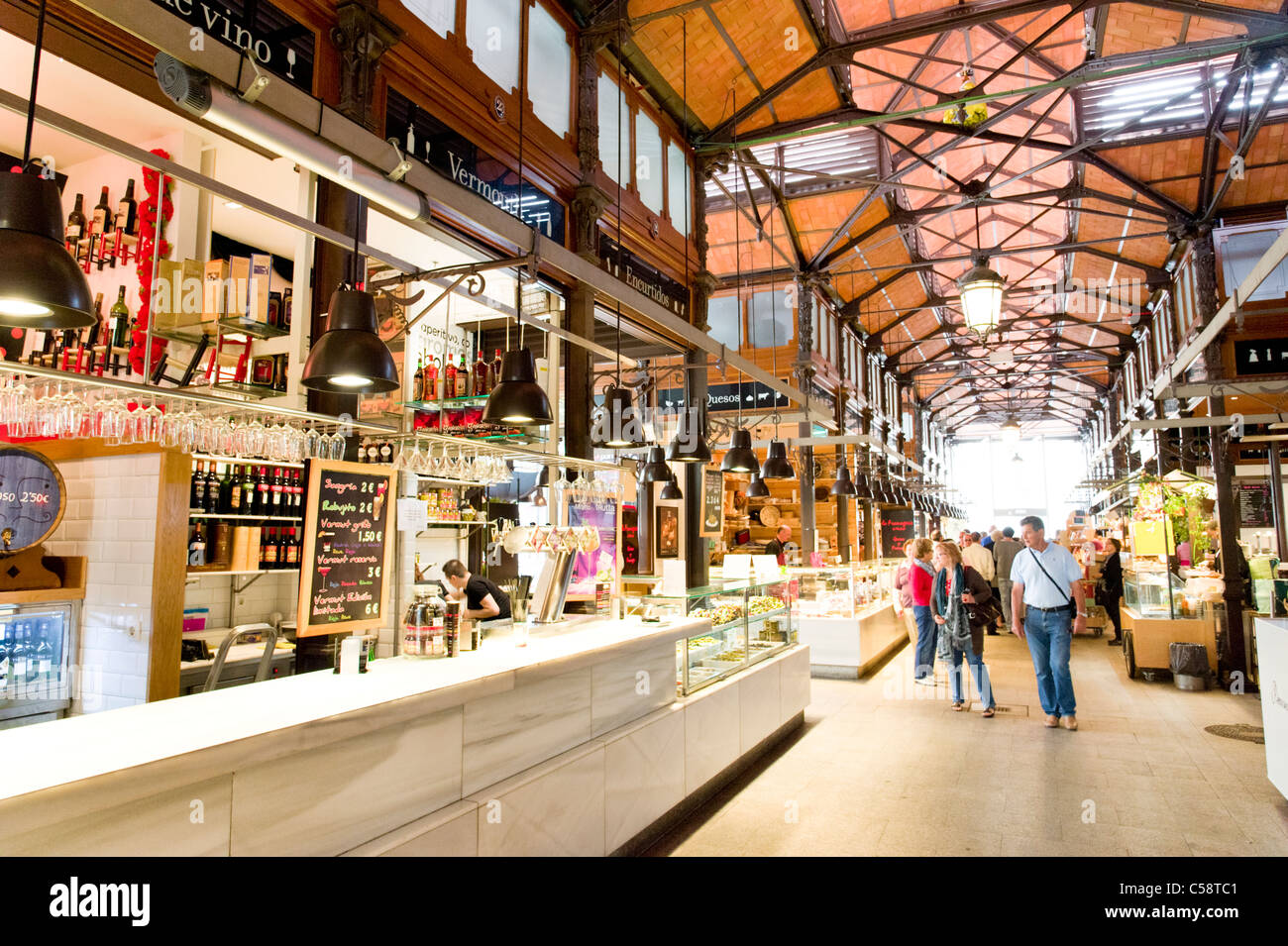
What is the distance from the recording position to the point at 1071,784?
516cm

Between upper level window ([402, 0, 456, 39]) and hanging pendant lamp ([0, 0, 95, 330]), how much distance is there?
3.32 m

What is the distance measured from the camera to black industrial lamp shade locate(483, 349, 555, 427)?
12.0 feet

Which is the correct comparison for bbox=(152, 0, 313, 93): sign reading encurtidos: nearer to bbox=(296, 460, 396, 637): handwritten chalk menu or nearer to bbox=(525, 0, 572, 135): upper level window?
bbox=(296, 460, 396, 637): handwritten chalk menu

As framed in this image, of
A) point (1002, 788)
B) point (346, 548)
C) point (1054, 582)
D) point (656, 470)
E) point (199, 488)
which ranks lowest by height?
point (1002, 788)

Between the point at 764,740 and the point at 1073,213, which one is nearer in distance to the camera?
the point at 764,740

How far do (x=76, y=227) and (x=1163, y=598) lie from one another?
1098 centimetres

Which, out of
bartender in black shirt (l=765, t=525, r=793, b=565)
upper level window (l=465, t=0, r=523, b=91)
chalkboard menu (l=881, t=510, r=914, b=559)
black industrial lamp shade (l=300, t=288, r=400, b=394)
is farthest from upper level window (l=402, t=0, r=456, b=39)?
chalkboard menu (l=881, t=510, r=914, b=559)

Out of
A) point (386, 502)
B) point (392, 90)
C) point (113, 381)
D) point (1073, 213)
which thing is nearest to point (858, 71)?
point (1073, 213)

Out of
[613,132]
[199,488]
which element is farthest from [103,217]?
[613,132]

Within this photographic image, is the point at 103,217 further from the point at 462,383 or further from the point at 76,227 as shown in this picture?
the point at 462,383

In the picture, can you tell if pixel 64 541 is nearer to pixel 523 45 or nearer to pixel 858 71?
pixel 523 45

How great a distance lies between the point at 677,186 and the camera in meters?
8.22

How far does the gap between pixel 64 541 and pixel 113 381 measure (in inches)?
123

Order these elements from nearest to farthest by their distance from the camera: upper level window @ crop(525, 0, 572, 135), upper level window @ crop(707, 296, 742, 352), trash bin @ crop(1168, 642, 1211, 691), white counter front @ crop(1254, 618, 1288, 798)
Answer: white counter front @ crop(1254, 618, 1288, 798), upper level window @ crop(525, 0, 572, 135), trash bin @ crop(1168, 642, 1211, 691), upper level window @ crop(707, 296, 742, 352)
